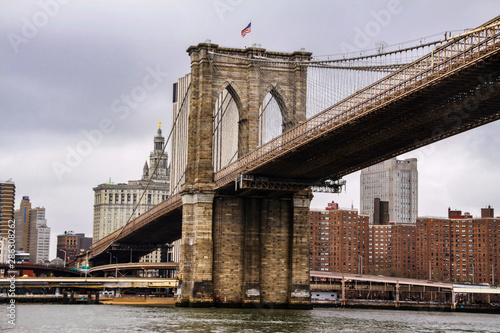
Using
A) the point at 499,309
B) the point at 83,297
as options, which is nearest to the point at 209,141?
the point at 83,297

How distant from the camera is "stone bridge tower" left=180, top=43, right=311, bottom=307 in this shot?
2613 inches

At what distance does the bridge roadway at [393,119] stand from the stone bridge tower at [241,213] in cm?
202

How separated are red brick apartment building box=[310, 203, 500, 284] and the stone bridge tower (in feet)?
258

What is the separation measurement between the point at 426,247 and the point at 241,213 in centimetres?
9178

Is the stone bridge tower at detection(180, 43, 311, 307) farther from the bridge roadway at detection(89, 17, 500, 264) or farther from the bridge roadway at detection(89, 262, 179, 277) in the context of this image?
the bridge roadway at detection(89, 262, 179, 277)

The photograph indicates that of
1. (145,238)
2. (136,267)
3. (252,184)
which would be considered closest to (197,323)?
(252,184)

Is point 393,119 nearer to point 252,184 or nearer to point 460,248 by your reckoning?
point 252,184

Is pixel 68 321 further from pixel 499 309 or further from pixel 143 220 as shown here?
pixel 499 309

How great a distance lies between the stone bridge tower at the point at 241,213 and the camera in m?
66.4

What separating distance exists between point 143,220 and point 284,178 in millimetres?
34732

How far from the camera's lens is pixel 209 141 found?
6712cm

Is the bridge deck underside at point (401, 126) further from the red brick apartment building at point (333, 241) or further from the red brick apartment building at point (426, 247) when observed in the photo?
the red brick apartment building at point (426, 247)

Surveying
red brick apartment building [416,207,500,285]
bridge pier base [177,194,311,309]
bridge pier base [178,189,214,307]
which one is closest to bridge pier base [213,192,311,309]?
bridge pier base [177,194,311,309]

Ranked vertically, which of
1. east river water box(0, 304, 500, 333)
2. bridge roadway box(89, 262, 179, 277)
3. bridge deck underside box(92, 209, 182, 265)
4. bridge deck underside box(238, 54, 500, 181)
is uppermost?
bridge deck underside box(238, 54, 500, 181)
